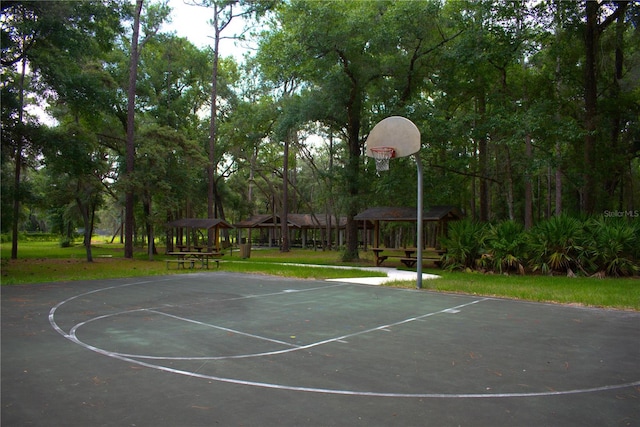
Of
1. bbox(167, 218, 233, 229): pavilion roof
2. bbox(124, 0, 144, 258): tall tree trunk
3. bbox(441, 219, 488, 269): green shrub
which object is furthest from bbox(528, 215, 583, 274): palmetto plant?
bbox(124, 0, 144, 258): tall tree trunk

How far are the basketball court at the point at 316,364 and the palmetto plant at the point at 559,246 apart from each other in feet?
21.4

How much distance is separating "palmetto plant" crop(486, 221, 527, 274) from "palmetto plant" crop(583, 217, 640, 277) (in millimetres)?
1947

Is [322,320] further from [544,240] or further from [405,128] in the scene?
[544,240]

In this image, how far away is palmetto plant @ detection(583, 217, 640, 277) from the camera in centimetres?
1392

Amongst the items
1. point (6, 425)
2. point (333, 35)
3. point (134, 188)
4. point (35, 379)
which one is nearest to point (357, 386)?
point (6, 425)

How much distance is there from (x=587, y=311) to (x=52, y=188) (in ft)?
84.0

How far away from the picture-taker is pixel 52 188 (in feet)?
81.1

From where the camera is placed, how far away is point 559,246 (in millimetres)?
14961

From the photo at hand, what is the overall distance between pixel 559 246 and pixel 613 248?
1.51 m

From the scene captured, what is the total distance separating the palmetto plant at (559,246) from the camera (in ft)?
48.2

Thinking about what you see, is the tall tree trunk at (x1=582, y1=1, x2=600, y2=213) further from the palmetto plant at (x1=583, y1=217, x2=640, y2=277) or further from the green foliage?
the palmetto plant at (x1=583, y1=217, x2=640, y2=277)

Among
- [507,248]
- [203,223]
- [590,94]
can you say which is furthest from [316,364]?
[203,223]

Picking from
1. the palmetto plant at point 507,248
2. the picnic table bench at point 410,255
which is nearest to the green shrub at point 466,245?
the palmetto plant at point 507,248

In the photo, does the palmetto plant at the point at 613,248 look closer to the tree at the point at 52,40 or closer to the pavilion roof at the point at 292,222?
the tree at the point at 52,40
